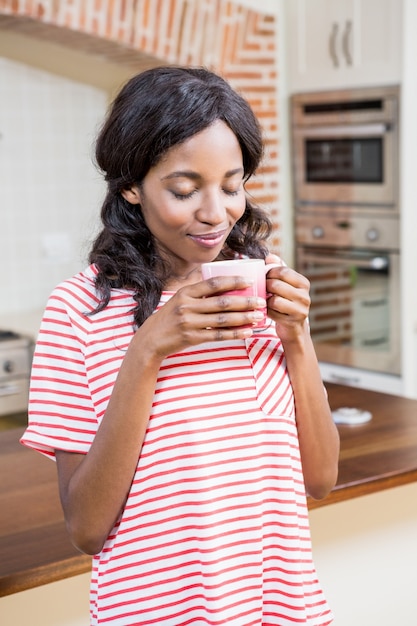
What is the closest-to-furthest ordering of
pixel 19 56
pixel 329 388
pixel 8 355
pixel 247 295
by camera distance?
pixel 247 295
pixel 329 388
pixel 8 355
pixel 19 56

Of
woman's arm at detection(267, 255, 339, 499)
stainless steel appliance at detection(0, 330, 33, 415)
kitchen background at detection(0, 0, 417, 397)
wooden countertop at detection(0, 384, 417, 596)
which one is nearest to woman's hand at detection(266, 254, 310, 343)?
woman's arm at detection(267, 255, 339, 499)

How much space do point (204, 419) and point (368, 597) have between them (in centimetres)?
111

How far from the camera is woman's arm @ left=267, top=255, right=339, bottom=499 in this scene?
1104mm

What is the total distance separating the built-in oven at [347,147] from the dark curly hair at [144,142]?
9.29 feet

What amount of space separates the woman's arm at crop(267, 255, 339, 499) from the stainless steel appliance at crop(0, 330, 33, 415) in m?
2.57

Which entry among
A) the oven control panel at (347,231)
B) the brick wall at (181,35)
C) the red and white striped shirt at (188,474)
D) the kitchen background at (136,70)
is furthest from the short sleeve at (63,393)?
the oven control panel at (347,231)

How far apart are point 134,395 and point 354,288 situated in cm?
326

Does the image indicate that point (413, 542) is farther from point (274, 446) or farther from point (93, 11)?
point (93, 11)

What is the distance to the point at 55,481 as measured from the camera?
6.07 feet

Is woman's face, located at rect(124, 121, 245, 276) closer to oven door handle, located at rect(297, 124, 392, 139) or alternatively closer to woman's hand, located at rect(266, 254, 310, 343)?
woman's hand, located at rect(266, 254, 310, 343)

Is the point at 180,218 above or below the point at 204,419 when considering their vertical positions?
above

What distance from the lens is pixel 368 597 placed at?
2029 mm

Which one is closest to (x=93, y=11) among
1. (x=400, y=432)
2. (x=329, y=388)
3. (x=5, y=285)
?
(x=5, y=285)

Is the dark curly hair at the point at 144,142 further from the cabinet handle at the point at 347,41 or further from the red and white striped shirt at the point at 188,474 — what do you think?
the cabinet handle at the point at 347,41
